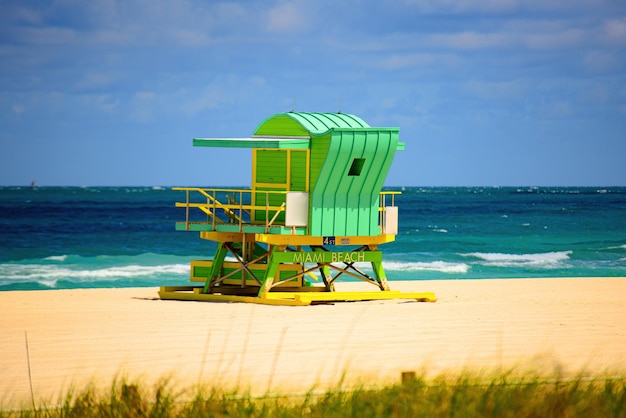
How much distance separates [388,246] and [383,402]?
36890 mm

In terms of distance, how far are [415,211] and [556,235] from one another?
87.7ft

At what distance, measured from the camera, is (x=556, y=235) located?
58.8 meters

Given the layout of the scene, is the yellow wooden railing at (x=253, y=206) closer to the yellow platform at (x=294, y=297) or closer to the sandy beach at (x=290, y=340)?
the yellow platform at (x=294, y=297)

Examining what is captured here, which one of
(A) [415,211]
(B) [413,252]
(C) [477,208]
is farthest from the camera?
(C) [477,208]

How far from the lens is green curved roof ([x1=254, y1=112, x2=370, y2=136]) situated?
61.5ft

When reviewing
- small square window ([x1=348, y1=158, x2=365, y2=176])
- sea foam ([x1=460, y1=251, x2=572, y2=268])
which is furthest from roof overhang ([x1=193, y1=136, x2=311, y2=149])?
sea foam ([x1=460, y1=251, x2=572, y2=268])

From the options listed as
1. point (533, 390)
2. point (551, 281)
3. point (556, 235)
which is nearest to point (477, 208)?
point (556, 235)

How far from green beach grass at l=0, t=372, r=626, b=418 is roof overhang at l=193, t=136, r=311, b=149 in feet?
26.8

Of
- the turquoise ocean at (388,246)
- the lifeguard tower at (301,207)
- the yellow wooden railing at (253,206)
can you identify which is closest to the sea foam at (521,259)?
the turquoise ocean at (388,246)

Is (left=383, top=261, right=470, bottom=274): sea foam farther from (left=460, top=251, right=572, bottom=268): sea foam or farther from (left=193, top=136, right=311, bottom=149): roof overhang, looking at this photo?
(left=193, top=136, right=311, bottom=149): roof overhang

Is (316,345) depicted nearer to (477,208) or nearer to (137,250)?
(137,250)

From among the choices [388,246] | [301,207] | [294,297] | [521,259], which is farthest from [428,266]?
[301,207]

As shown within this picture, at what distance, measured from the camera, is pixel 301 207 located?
60.8 ft

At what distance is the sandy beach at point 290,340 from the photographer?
1234 centimetres
